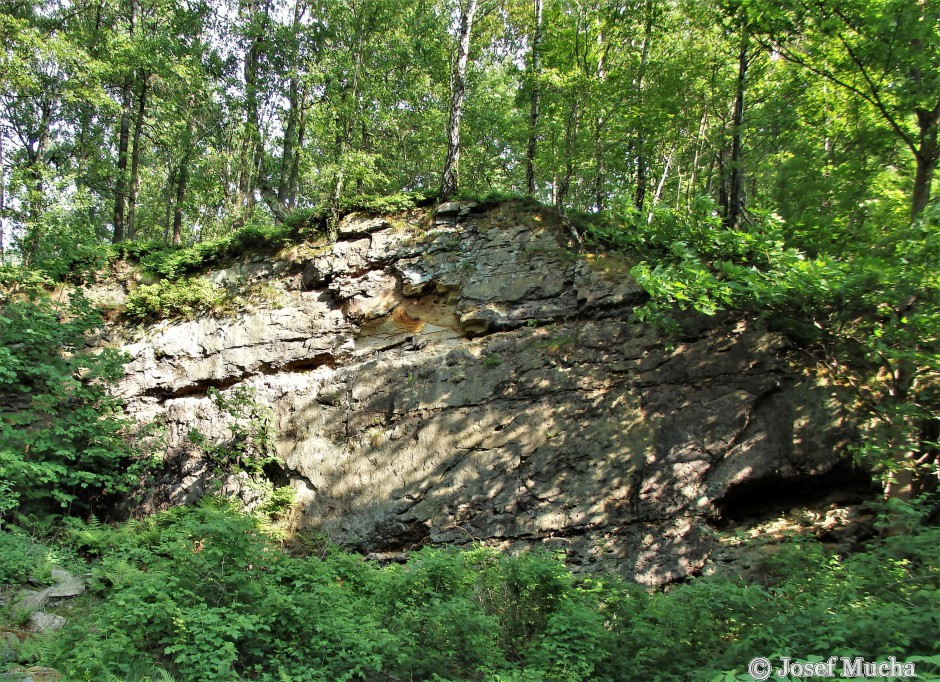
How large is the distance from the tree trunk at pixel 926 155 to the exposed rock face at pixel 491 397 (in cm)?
282

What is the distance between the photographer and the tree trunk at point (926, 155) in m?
7.67

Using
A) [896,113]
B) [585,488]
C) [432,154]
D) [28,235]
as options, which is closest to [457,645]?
[585,488]

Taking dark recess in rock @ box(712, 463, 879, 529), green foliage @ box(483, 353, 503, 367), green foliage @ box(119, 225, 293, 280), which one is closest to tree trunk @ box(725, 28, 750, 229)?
dark recess in rock @ box(712, 463, 879, 529)

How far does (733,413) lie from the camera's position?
342 inches

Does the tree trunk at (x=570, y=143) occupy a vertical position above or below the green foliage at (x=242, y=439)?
above

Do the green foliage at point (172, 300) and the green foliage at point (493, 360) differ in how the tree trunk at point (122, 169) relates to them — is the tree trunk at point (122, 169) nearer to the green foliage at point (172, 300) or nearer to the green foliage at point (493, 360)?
the green foliage at point (172, 300)

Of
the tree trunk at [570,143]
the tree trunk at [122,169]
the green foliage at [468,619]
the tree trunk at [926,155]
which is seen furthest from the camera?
the tree trunk at [122,169]

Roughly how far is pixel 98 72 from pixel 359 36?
22.3ft

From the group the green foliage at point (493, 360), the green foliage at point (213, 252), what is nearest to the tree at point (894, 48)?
the green foliage at point (493, 360)

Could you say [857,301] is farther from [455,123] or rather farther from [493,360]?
[455,123]

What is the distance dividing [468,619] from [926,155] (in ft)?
29.1

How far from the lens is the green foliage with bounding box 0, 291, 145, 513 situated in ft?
30.1

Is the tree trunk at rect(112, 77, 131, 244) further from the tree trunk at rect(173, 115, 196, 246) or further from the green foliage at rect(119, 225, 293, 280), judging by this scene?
the green foliage at rect(119, 225, 293, 280)

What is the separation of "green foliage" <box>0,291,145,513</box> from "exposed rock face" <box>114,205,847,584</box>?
2.56 feet
